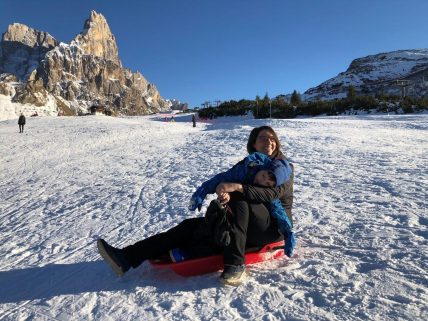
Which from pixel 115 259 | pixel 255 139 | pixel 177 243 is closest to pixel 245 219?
pixel 177 243

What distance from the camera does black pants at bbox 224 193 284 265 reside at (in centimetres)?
353

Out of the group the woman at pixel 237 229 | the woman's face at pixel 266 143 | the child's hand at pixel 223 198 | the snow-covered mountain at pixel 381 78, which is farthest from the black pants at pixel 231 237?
the snow-covered mountain at pixel 381 78

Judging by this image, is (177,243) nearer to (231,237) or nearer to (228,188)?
(231,237)

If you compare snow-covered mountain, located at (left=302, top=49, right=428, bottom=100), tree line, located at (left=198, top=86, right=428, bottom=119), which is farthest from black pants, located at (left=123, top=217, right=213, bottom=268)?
snow-covered mountain, located at (left=302, top=49, right=428, bottom=100)

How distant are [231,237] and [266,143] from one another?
110cm

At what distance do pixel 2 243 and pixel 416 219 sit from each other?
599cm

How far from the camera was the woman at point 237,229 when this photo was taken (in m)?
3.53

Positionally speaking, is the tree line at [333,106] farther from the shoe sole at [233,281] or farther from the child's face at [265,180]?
the shoe sole at [233,281]

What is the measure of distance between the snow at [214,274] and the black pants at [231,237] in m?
0.26

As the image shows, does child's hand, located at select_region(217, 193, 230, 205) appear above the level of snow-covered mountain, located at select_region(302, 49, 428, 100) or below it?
below

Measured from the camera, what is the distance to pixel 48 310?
3.45 m

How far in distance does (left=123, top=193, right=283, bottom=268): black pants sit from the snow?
0.26 meters

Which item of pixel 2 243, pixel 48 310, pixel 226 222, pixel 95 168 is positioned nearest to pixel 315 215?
pixel 226 222

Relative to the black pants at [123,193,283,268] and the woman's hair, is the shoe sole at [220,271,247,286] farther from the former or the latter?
the woman's hair
